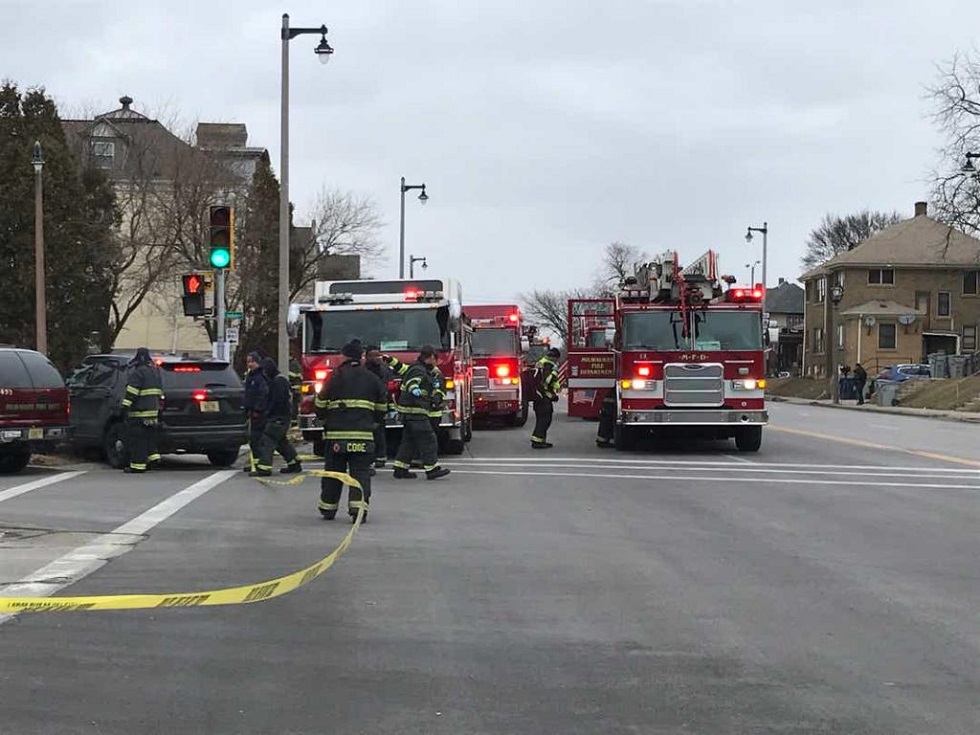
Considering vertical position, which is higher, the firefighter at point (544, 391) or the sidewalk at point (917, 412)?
the firefighter at point (544, 391)

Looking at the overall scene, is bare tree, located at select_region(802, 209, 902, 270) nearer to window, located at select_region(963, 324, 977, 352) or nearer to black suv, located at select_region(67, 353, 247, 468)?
window, located at select_region(963, 324, 977, 352)

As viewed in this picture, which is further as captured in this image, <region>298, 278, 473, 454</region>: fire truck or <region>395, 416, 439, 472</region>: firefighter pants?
<region>298, 278, 473, 454</region>: fire truck

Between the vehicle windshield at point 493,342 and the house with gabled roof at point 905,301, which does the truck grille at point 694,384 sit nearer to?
the vehicle windshield at point 493,342

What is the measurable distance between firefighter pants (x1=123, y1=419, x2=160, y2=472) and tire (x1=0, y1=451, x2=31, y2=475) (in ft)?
5.26

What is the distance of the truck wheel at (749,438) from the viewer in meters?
20.5

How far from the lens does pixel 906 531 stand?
11250 mm

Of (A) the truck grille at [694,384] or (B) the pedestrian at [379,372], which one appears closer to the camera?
(B) the pedestrian at [379,372]

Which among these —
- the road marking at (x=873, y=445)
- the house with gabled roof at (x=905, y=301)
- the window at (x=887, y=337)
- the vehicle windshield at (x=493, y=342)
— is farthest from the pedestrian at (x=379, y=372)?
the window at (x=887, y=337)

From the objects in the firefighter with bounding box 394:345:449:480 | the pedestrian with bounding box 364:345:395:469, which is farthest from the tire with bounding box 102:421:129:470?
the firefighter with bounding box 394:345:449:480

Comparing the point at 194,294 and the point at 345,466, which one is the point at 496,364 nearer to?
the point at 194,294

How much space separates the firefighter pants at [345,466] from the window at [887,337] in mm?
65619

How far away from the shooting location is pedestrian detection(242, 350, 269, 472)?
52.7 feet

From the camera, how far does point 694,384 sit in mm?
19609

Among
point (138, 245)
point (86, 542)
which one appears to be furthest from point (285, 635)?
point (138, 245)
